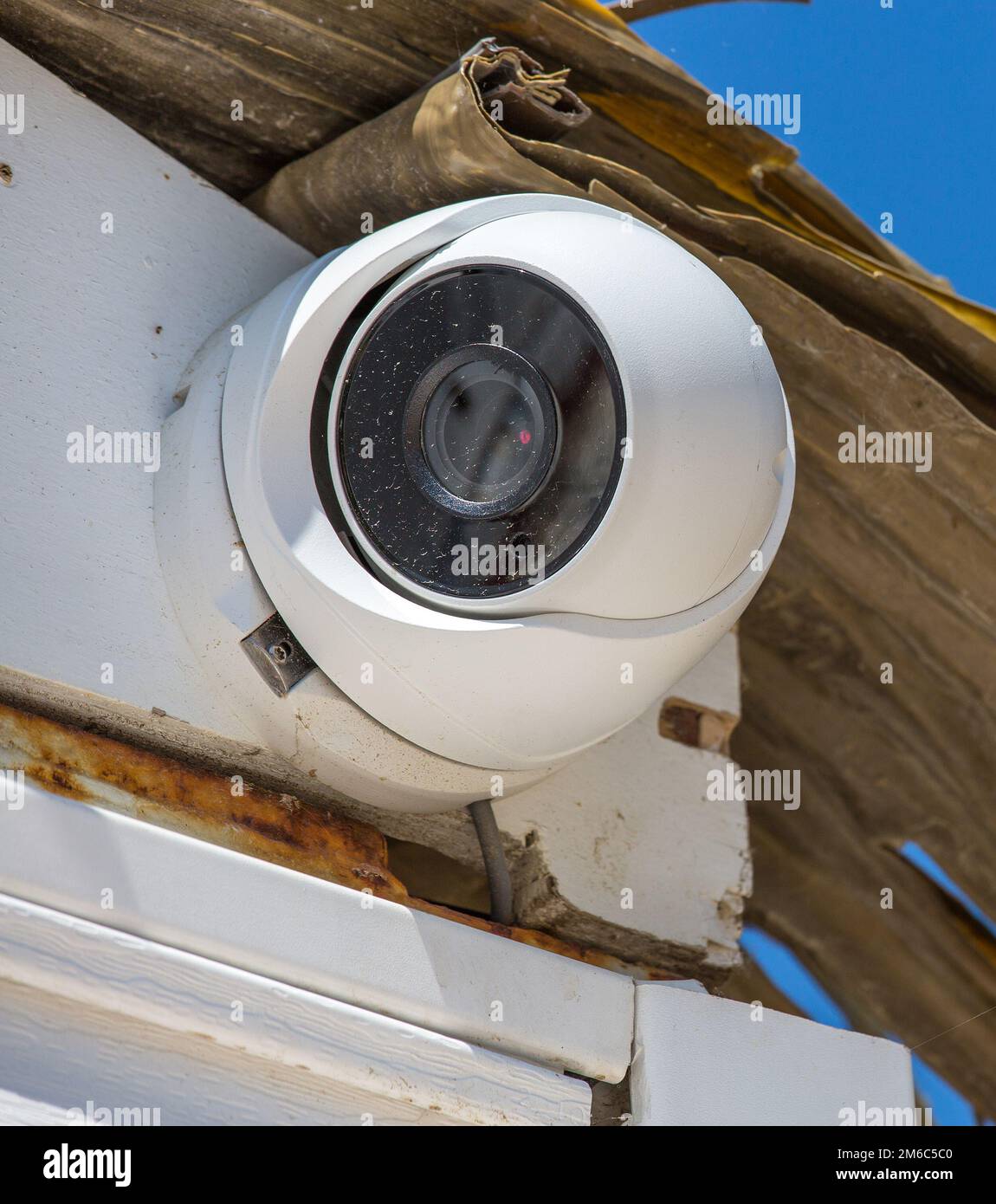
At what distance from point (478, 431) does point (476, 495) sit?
7cm

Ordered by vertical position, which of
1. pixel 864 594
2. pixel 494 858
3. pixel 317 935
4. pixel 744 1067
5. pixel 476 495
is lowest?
pixel 744 1067

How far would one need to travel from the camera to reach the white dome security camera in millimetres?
1433

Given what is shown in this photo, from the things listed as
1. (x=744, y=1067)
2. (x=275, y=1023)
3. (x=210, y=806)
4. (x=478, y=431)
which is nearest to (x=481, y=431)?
(x=478, y=431)

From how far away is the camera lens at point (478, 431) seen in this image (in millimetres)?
1454

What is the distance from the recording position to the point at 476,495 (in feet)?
4.86

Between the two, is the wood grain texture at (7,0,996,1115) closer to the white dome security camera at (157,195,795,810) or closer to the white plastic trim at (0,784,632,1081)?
the white dome security camera at (157,195,795,810)

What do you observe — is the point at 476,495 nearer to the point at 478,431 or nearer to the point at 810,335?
the point at 478,431

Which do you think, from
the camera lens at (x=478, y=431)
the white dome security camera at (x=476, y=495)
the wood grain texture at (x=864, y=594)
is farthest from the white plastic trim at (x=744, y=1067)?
the wood grain texture at (x=864, y=594)

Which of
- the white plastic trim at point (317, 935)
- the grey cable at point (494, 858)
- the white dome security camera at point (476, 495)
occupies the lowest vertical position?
the white plastic trim at point (317, 935)

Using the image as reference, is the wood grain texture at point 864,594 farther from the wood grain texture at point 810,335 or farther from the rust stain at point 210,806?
the rust stain at point 210,806

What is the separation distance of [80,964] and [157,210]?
0.97 metres
